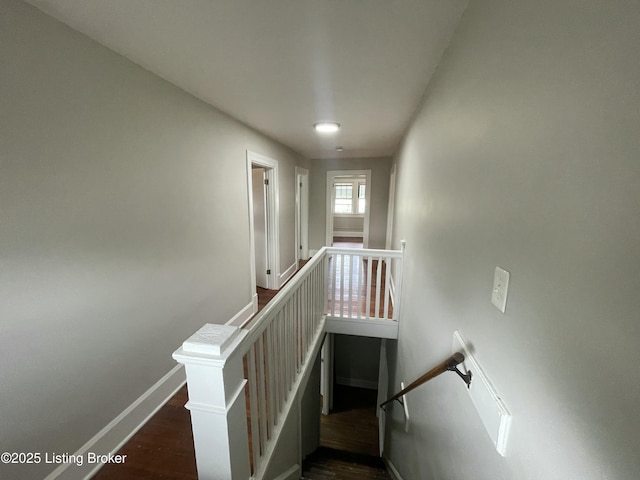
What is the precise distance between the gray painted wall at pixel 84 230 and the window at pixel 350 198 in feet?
21.2

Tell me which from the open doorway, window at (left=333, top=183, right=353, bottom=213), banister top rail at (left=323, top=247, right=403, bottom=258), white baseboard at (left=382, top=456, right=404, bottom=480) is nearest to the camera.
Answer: white baseboard at (left=382, top=456, right=404, bottom=480)

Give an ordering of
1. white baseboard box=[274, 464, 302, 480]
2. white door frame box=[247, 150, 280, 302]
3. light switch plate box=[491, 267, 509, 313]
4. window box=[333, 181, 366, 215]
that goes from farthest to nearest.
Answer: window box=[333, 181, 366, 215], white door frame box=[247, 150, 280, 302], white baseboard box=[274, 464, 302, 480], light switch plate box=[491, 267, 509, 313]

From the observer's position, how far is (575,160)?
46 centimetres

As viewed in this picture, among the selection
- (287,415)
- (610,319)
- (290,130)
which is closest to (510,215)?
(610,319)

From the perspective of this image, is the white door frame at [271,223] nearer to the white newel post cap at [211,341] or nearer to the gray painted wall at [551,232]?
the white newel post cap at [211,341]

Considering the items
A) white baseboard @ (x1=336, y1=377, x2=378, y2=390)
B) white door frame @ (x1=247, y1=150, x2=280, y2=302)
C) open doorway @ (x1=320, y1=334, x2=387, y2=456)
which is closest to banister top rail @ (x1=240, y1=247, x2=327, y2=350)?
white door frame @ (x1=247, y1=150, x2=280, y2=302)

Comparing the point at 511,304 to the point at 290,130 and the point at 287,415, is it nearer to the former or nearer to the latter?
the point at 287,415

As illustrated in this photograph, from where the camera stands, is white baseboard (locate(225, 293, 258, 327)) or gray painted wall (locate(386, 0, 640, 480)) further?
white baseboard (locate(225, 293, 258, 327))

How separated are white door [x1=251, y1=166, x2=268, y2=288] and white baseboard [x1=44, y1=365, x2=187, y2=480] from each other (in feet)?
6.92

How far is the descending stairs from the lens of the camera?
2.56m

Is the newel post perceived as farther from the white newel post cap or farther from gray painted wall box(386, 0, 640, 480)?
gray painted wall box(386, 0, 640, 480)

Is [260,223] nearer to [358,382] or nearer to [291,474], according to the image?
[291,474]

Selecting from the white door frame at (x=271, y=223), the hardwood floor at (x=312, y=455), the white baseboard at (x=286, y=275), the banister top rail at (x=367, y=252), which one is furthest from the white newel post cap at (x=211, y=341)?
the white baseboard at (x=286, y=275)

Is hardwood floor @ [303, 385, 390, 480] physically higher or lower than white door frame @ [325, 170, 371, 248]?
lower
